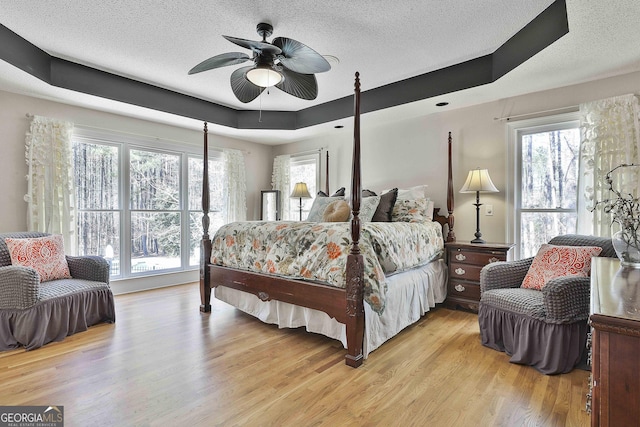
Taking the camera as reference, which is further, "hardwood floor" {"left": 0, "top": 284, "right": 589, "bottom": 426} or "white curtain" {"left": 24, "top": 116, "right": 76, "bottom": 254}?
"white curtain" {"left": 24, "top": 116, "right": 76, "bottom": 254}

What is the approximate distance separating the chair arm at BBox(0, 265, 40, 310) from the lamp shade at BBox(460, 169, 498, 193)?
161 inches

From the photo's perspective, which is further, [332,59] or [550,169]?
[550,169]

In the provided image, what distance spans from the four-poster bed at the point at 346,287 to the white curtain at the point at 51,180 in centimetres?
171

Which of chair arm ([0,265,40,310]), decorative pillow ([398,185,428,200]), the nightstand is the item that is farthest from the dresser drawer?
chair arm ([0,265,40,310])

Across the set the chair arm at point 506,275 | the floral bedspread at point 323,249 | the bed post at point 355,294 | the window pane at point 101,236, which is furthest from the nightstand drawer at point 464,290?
the window pane at point 101,236

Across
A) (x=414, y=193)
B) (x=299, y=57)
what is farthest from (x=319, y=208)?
(x=299, y=57)

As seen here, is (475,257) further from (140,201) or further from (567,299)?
(140,201)

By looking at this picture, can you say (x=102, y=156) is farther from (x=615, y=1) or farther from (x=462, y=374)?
(x=615, y=1)

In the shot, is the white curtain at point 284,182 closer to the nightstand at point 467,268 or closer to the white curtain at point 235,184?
the white curtain at point 235,184

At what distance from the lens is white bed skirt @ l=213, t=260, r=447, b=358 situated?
8.13ft

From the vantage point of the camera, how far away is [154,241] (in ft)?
15.4

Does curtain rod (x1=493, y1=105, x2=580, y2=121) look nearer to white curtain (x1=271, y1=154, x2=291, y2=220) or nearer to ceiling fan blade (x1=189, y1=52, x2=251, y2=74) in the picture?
ceiling fan blade (x1=189, y1=52, x2=251, y2=74)

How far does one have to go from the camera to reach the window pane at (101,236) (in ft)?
13.2

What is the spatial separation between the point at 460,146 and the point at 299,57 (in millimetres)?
2495
